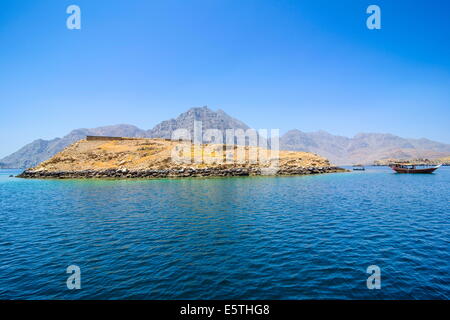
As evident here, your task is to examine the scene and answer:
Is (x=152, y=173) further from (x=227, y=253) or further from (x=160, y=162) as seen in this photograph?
(x=227, y=253)

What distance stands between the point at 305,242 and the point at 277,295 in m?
8.11

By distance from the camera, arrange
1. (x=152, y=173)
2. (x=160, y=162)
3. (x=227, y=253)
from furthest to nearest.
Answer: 1. (x=160, y=162)
2. (x=152, y=173)
3. (x=227, y=253)

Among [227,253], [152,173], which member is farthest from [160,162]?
[227,253]

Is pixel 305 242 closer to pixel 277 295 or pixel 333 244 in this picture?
pixel 333 244

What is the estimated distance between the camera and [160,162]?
9331 centimetres

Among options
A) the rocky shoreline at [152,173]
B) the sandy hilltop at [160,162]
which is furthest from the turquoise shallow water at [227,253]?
the sandy hilltop at [160,162]

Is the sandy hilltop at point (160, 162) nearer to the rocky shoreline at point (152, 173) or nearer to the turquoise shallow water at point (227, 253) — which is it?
the rocky shoreline at point (152, 173)

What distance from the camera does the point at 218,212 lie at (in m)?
28.8

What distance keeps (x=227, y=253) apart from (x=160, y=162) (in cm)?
8212

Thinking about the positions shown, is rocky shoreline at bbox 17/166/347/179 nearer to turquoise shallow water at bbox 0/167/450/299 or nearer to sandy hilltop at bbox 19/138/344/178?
sandy hilltop at bbox 19/138/344/178

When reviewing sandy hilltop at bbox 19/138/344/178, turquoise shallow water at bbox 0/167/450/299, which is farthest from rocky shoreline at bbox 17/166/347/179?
turquoise shallow water at bbox 0/167/450/299

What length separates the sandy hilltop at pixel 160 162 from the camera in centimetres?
8525

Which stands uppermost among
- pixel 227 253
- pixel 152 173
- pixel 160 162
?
pixel 160 162
